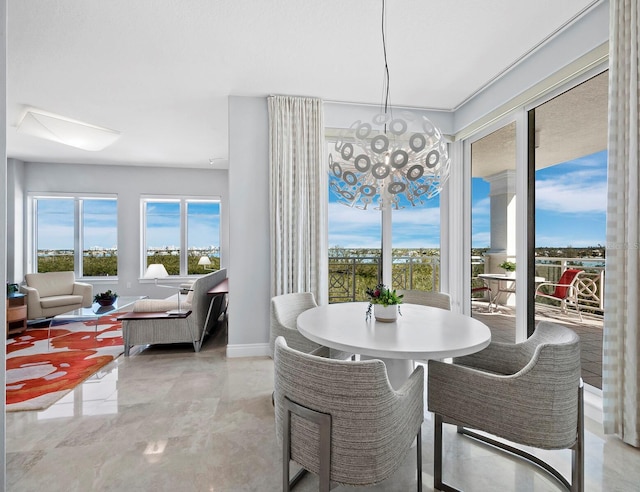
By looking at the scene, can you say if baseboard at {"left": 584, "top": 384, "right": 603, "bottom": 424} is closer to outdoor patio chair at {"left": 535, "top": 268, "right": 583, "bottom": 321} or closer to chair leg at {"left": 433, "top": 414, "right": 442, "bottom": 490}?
outdoor patio chair at {"left": 535, "top": 268, "right": 583, "bottom": 321}

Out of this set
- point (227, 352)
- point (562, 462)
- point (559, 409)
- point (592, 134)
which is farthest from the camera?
point (227, 352)

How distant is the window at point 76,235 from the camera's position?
19.7 ft

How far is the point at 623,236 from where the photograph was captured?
73.9 inches

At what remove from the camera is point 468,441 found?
6.29 ft

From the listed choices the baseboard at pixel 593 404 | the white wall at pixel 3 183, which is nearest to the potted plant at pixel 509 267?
the baseboard at pixel 593 404

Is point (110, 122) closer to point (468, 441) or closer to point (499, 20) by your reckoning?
point (499, 20)

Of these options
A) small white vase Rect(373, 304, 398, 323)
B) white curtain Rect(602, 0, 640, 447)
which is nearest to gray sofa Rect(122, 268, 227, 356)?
small white vase Rect(373, 304, 398, 323)

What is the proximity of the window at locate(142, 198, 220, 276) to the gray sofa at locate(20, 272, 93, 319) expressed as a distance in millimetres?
1235

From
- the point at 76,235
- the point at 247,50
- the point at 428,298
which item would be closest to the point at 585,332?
the point at 428,298

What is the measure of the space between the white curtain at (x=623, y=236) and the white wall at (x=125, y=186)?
5.96 meters

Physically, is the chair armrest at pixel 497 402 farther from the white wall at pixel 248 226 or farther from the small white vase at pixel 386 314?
the white wall at pixel 248 226

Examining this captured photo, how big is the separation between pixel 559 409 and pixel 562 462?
27.9 inches

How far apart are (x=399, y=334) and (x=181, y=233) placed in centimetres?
581

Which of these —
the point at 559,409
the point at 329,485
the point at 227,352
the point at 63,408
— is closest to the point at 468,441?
the point at 559,409
